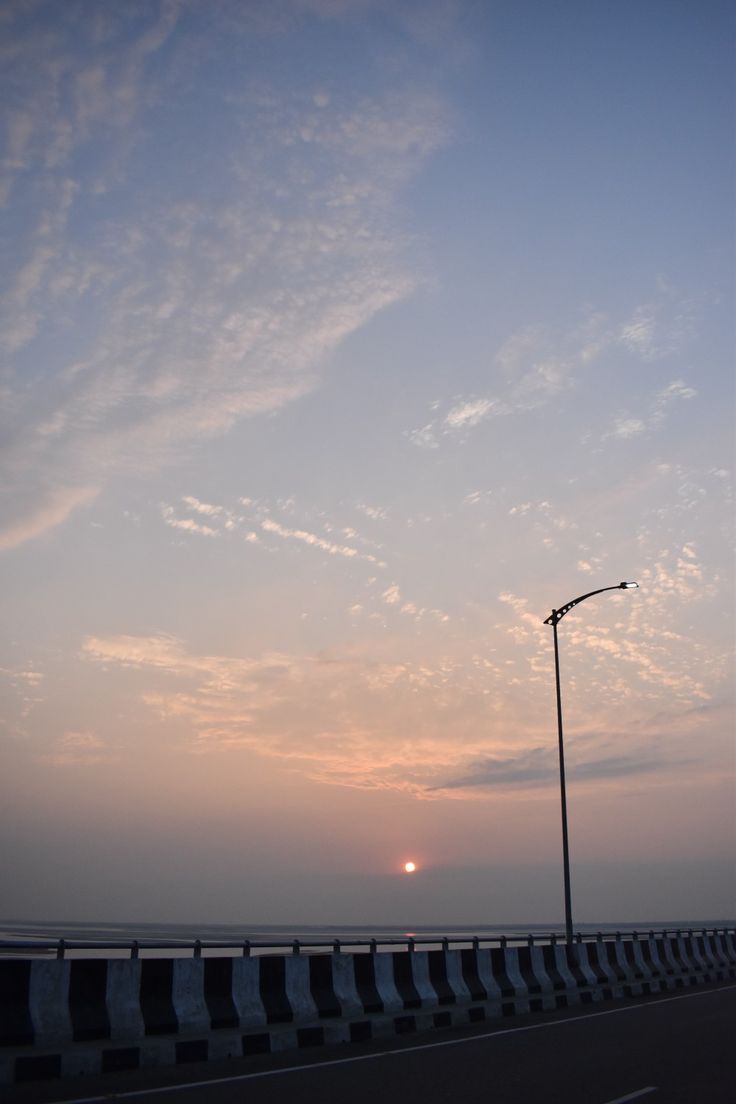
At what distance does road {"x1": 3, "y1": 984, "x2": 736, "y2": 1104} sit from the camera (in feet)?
30.5

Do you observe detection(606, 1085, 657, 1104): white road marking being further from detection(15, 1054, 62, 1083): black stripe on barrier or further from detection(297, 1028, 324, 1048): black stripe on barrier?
detection(15, 1054, 62, 1083): black stripe on barrier

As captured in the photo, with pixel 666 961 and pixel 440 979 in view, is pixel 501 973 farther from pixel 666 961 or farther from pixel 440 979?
pixel 666 961

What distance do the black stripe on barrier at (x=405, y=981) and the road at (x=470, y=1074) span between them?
3.50ft

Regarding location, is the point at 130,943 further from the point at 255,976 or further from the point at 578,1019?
the point at 578,1019

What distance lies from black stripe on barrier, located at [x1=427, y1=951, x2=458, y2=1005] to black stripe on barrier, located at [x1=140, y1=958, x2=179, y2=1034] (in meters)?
6.53

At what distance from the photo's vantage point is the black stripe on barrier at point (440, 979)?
17453 mm

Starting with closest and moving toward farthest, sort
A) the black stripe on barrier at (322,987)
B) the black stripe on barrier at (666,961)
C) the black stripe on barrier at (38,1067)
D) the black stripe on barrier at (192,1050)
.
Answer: the black stripe on barrier at (38,1067), the black stripe on barrier at (192,1050), the black stripe on barrier at (322,987), the black stripe on barrier at (666,961)

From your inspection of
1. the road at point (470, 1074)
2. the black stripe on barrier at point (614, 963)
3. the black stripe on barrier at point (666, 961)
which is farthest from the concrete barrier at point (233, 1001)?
the black stripe on barrier at point (666, 961)

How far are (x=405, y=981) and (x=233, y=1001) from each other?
448cm

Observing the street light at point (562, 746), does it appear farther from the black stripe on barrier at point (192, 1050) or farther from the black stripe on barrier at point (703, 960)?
the black stripe on barrier at point (192, 1050)

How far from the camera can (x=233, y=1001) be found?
43.3 feet

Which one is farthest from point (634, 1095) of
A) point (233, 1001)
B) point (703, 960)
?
point (703, 960)

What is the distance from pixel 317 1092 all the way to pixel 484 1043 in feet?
16.5

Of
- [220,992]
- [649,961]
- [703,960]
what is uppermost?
[220,992]
